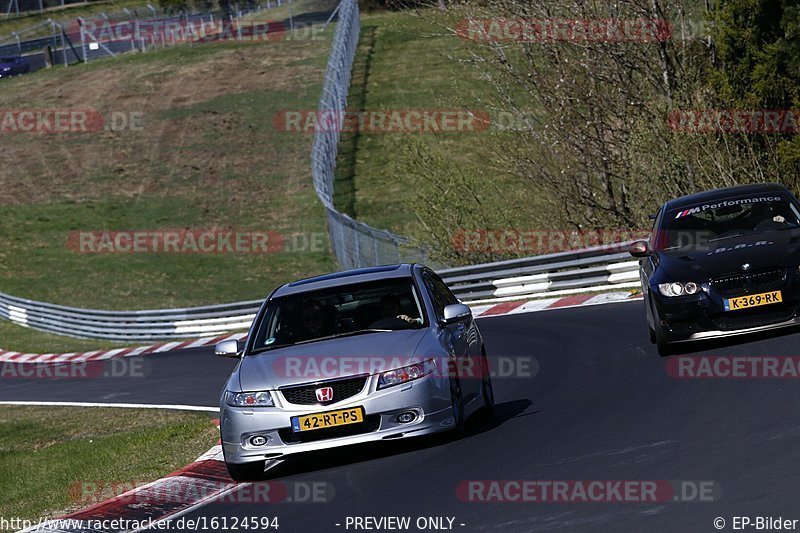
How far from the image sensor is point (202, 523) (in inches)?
328

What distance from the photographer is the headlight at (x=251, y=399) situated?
9344 millimetres

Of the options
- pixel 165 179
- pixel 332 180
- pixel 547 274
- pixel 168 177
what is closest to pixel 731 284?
pixel 547 274

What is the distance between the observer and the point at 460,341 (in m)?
10.5

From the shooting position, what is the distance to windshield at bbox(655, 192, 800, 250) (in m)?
13.0

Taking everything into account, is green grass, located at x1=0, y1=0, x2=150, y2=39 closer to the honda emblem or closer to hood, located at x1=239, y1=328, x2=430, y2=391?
hood, located at x1=239, y1=328, x2=430, y2=391

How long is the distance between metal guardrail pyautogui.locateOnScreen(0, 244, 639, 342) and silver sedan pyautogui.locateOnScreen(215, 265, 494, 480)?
11.9 m

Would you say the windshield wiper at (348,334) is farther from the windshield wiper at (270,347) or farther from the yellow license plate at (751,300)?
the yellow license plate at (751,300)

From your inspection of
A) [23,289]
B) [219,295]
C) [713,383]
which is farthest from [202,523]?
[23,289]

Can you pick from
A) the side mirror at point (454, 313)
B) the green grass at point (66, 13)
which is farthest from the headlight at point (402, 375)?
the green grass at point (66, 13)

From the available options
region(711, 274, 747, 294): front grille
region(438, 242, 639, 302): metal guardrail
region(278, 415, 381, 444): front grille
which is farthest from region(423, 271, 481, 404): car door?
region(438, 242, 639, 302): metal guardrail

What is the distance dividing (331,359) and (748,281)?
4.32 m

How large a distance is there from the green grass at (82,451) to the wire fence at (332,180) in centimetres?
1046

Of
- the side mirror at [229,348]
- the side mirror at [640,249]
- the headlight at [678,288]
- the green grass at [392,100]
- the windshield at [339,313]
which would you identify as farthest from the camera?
the green grass at [392,100]

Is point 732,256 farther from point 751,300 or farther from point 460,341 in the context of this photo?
point 460,341
